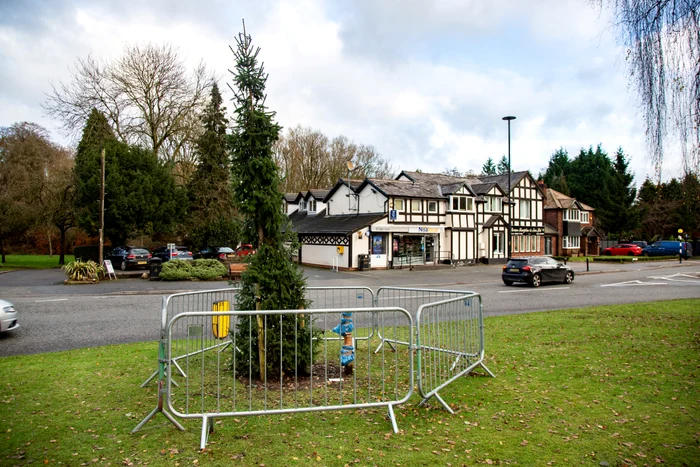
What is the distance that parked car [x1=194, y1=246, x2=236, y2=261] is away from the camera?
3691 centimetres

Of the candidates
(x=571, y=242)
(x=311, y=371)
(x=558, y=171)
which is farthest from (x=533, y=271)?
(x=558, y=171)

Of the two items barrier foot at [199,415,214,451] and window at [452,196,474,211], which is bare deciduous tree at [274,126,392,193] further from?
barrier foot at [199,415,214,451]

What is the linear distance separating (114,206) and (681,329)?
34.4 meters

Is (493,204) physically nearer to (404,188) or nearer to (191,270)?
(404,188)

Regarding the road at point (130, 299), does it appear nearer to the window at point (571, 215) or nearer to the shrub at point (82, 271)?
the shrub at point (82, 271)

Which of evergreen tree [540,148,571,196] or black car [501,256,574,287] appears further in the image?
evergreen tree [540,148,571,196]

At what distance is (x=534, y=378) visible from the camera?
6812mm

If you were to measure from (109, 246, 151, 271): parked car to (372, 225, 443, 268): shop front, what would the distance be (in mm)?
15941

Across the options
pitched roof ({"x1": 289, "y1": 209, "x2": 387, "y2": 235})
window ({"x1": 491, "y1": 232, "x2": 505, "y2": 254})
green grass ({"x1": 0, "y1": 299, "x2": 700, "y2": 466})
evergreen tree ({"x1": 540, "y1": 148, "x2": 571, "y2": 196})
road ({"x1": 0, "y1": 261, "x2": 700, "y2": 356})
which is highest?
evergreen tree ({"x1": 540, "y1": 148, "x2": 571, "y2": 196})

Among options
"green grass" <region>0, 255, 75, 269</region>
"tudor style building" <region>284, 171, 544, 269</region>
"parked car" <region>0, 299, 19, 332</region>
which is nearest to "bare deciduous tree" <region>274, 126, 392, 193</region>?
"tudor style building" <region>284, 171, 544, 269</region>

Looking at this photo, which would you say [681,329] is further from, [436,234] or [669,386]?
[436,234]

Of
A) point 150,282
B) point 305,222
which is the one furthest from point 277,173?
point 305,222

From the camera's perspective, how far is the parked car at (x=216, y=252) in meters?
36.9

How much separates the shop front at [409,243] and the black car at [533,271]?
13147 millimetres
